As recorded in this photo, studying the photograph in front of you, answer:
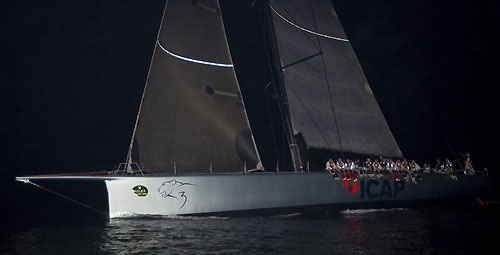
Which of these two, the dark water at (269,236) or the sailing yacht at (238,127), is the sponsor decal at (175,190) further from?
the dark water at (269,236)

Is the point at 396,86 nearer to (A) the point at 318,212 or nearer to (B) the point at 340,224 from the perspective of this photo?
(A) the point at 318,212

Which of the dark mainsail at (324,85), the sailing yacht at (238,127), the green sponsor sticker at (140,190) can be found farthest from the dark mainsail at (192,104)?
the dark mainsail at (324,85)

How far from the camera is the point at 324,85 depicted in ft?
80.4

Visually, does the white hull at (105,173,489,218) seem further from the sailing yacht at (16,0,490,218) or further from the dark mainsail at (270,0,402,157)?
the dark mainsail at (270,0,402,157)

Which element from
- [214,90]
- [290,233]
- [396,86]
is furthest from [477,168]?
[290,233]

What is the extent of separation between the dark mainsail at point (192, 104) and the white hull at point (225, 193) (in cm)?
89

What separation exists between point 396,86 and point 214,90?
3580 centimetres

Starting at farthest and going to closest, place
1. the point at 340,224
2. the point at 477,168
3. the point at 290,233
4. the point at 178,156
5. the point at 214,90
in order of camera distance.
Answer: the point at 477,168
the point at 214,90
the point at 178,156
the point at 340,224
the point at 290,233

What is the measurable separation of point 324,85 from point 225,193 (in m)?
7.51

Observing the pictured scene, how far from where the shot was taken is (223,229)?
16438mm

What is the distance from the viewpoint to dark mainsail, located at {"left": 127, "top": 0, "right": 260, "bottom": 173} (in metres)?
19.5

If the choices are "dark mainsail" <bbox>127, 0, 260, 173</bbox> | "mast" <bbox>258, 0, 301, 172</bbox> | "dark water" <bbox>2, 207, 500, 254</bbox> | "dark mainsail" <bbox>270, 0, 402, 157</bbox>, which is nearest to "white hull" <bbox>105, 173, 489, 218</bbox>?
"dark water" <bbox>2, 207, 500, 254</bbox>

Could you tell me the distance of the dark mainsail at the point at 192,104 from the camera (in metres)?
19.5

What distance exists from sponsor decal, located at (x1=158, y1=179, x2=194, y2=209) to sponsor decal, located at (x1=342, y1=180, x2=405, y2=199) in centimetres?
661
